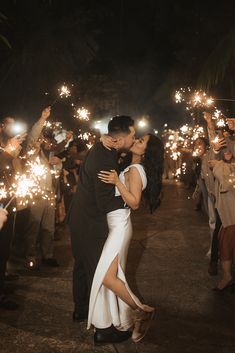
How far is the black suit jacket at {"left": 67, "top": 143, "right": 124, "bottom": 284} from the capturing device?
412 cm

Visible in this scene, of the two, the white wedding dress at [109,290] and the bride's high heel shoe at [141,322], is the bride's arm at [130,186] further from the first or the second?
the bride's high heel shoe at [141,322]

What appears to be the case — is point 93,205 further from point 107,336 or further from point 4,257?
point 4,257

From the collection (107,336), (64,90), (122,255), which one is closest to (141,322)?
(107,336)

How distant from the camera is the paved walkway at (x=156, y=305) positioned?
13.5 feet

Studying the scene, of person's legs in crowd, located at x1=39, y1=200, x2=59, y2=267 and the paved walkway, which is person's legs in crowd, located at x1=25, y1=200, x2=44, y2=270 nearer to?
person's legs in crowd, located at x1=39, y1=200, x2=59, y2=267

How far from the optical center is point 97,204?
415 centimetres

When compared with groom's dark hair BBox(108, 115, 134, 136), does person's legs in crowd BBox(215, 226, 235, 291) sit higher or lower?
lower

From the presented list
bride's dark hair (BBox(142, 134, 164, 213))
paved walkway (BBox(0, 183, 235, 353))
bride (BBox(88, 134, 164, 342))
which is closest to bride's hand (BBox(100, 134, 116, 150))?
bride (BBox(88, 134, 164, 342))

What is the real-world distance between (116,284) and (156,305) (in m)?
1.28

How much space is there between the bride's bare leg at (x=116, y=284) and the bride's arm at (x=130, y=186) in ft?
1.93

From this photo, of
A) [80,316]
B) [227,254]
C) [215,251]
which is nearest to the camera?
[80,316]

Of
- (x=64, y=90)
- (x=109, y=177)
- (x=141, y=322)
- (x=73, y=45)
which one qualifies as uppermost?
(x=73, y=45)

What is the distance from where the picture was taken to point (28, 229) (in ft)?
21.6

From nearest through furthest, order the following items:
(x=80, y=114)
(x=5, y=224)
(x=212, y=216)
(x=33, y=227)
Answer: (x=5, y=224)
(x=33, y=227)
(x=212, y=216)
(x=80, y=114)
